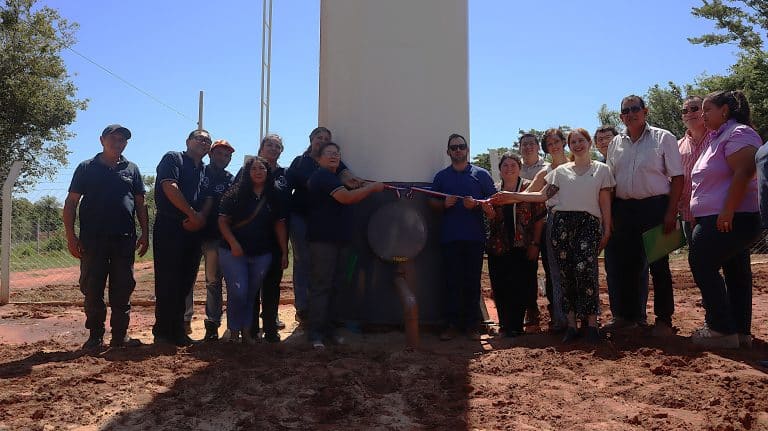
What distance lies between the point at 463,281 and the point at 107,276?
9.25ft

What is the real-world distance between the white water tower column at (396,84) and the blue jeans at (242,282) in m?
1.26

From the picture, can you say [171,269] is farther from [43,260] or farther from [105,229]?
[43,260]

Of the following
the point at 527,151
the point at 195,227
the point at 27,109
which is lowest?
the point at 195,227

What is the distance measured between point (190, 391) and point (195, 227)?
1.65 meters

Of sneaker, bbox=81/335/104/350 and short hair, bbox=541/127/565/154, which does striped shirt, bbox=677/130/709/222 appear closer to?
short hair, bbox=541/127/565/154

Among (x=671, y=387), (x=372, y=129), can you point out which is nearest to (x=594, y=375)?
(x=671, y=387)

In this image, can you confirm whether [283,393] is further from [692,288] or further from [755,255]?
[755,255]

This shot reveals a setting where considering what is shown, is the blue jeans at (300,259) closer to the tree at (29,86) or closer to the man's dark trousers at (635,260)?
the man's dark trousers at (635,260)

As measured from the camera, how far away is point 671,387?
3588mm

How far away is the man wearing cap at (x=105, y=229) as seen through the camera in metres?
4.86

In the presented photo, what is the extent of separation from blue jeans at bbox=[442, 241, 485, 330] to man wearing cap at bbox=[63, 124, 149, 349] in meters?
2.46

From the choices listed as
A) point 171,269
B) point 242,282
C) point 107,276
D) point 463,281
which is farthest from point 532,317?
point 107,276

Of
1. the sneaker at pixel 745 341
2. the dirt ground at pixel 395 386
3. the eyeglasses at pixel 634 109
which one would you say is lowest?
the dirt ground at pixel 395 386

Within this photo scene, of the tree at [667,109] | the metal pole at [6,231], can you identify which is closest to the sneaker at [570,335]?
the metal pole at [6,231]
